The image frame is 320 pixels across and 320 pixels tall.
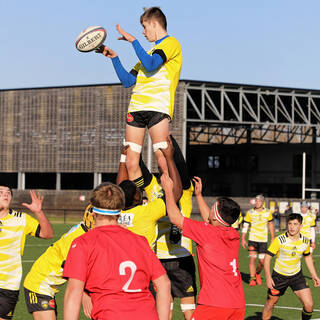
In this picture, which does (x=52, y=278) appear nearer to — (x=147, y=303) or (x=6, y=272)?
(x=6, y=272)

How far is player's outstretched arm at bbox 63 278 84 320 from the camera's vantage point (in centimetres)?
484

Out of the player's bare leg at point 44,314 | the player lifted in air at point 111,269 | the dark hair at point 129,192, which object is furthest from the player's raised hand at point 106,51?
the player lifted in air at point 111,269

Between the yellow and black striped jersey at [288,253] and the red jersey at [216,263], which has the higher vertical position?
the red jersey at [216,263]

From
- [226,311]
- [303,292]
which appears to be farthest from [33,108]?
[226,311]

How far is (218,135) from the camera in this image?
65938mm

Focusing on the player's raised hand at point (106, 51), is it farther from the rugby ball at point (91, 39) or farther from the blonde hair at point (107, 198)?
the blonde hair at point (107, 198)

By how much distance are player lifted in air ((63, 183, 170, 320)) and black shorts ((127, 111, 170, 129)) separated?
3.12 meters

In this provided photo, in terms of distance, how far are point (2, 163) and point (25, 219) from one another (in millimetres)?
46743

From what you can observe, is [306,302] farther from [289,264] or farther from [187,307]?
[187,307]

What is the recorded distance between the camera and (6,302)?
316 inches

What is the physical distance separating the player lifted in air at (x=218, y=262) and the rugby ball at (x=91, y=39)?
2303 millimetres

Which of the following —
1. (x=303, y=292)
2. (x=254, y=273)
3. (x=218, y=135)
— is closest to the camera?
(x=303, y=292)

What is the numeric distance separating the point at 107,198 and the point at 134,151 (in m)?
3.51

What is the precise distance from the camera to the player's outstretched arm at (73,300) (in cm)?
484
